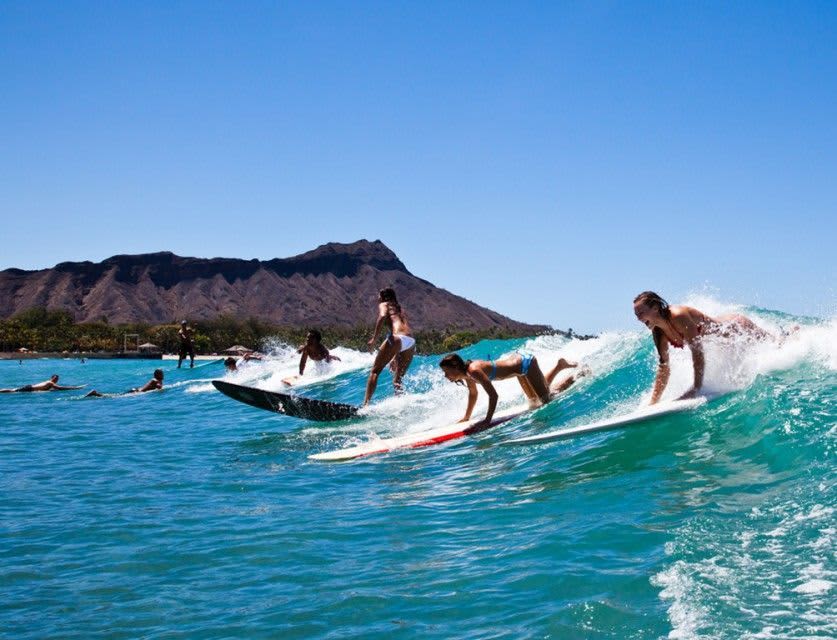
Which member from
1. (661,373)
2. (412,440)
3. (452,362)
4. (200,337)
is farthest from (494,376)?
(200,337)

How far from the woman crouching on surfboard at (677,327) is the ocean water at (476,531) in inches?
14.8

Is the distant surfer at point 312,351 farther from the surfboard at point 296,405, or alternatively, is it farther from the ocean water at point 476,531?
the ocean water at point 476,531

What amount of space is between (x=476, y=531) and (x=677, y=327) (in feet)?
11.3

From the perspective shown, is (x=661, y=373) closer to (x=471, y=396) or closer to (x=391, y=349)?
(x=471, y=396)

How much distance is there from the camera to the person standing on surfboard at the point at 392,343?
40.8ft

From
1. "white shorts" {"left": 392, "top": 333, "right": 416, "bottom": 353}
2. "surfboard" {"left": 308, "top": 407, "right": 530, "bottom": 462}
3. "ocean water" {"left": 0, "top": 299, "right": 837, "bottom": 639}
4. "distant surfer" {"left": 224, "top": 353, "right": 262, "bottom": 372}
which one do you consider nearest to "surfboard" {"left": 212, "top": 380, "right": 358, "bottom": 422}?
"white shorts" {"left": 392, "top": 333, "right": 416, "bottom": 353}

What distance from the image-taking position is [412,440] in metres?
9.45

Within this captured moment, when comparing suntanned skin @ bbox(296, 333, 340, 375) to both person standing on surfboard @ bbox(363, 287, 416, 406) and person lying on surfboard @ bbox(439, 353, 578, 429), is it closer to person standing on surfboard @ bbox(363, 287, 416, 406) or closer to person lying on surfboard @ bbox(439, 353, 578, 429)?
person standing on surfboard @ bbox(363, 287, 416, 406)

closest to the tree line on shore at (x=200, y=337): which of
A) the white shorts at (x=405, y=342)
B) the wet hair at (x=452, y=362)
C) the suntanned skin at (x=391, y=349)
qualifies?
the suntanned skin at (x=391, y=349)

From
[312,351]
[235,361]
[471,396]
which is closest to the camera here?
[471,396]

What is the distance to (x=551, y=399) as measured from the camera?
10797mm

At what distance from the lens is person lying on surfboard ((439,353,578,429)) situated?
8.91m

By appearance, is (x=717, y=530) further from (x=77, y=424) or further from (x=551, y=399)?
(x=77, y=424)

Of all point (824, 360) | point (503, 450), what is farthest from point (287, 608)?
point (824, 360)
